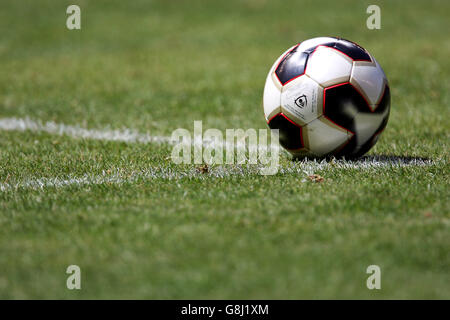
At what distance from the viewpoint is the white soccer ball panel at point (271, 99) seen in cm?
541

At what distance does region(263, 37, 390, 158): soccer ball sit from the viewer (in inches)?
205

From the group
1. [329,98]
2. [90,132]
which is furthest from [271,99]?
[90,132]

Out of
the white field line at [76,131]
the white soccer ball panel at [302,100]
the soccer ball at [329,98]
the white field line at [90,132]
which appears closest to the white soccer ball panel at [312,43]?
the soccer ball at [329,98]

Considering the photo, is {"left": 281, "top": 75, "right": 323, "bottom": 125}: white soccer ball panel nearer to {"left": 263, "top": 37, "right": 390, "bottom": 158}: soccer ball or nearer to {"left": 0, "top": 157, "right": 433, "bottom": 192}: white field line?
{"left": 263, "top": 37, "right": 390, "bottom": 158}: soccer ball

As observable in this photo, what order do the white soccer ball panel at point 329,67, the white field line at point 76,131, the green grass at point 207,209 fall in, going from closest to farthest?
1. the green grass at point 207,209
2. the white soccer ball panel at point 329,67
3. the white field line at point 76,131

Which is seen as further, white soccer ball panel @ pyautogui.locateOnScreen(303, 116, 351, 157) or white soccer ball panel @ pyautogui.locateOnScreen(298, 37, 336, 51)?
white soccer ball panel @ pyautogui.locateOnScreen(298, 37, 336, 51)

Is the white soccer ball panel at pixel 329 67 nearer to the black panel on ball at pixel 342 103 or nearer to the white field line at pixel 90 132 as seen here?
the black panel on ball at pixel 342 103

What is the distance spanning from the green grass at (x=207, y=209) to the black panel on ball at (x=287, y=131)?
0.22 metres

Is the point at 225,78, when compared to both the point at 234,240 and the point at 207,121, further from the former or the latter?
the point at 234,240

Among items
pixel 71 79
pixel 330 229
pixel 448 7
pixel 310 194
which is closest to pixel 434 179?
pixel 310 194

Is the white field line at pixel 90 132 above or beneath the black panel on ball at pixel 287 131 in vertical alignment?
above

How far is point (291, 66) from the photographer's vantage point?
535 centimetres

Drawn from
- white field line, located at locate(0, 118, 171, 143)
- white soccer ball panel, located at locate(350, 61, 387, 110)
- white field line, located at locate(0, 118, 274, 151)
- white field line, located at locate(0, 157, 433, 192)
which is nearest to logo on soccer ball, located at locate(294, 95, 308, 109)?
white soccer ball panel, located at locate(350, 61, 387, 110)

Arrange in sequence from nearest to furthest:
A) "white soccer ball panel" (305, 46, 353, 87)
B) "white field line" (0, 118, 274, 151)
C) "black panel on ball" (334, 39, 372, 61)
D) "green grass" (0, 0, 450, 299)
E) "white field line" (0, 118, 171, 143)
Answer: "green grass" (0, 0, 450, 299), "white soccer ball panel" (305, 46, 353, 87), "black panel on ball" (334, 39, 372, 61), "white field line" (0, 118, 274, 151), "white field line" (0, 118, 171, 143)
